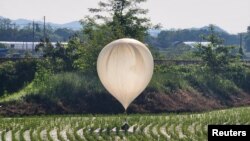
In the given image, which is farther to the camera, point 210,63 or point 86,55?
point 210,63

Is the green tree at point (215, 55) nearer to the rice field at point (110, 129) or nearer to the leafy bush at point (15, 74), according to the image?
the leafy bush at point (15, 74)

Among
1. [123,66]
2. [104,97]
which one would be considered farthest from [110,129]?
[104,97]

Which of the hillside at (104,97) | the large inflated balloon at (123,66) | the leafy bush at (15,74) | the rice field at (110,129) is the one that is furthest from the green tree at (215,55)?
the large inflated balloon at (123,66)

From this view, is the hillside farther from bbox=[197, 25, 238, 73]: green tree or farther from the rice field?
the rice field

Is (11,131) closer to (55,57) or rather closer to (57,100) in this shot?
(57,100)

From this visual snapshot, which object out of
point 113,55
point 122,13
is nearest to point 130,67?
point 113,55

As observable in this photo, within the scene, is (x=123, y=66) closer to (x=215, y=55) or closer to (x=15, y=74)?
(x=15, y=74)

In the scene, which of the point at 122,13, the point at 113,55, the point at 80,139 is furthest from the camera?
the point at 122,13
